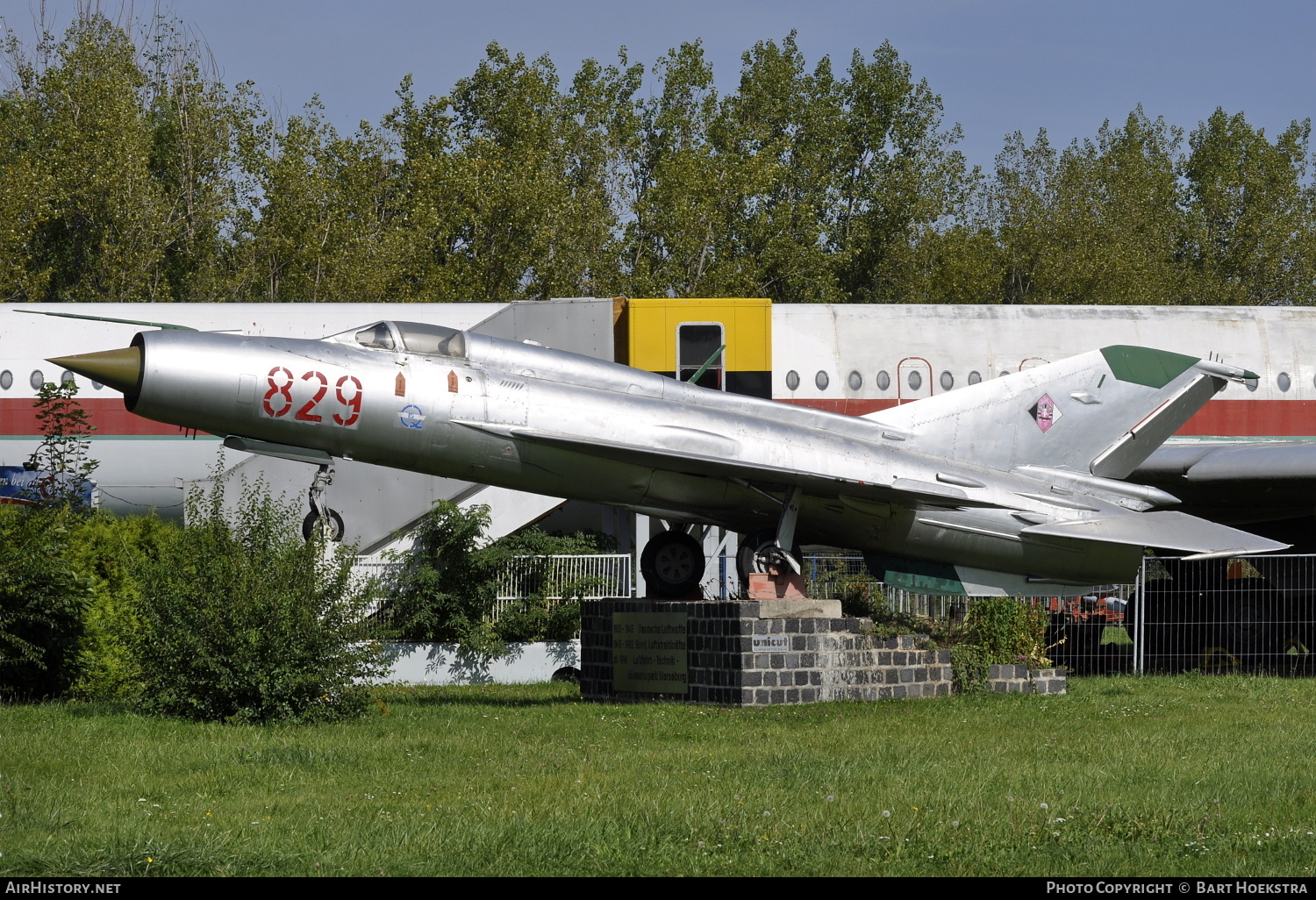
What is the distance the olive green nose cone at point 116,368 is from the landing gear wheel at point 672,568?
221 inches

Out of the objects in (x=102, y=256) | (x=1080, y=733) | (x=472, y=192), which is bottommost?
(x=1080, y=733)

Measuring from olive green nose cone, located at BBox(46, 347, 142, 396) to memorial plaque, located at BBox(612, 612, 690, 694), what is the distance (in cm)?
553

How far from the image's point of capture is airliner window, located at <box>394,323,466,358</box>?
13539mm

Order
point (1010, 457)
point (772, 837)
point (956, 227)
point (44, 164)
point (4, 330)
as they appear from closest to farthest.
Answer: point (772, 837) < point (1010, 457) < point (4, 330) < point (44, 164) < point (956, 227)

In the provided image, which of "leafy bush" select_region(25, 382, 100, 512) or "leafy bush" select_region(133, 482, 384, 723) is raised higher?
"leafy bush" select_region(25, 382, 100, 512)

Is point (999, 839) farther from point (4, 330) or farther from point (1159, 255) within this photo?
point (1159, 255)

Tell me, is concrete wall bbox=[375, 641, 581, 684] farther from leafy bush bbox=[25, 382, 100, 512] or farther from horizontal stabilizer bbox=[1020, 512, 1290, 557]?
horizontal stabilizer bbox=[1020, 512, 1290, 557]

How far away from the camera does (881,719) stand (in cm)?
1294

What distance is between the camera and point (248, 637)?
12.1m

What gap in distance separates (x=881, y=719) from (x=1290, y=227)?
164 ft

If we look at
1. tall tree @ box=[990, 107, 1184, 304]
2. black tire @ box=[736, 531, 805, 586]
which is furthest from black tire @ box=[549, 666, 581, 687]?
tall tree @ box=[990, 107, 1184, 304]

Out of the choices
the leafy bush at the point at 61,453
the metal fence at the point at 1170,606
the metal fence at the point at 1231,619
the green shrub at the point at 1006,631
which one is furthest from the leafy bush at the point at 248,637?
the metal fence at the point at 1231,619

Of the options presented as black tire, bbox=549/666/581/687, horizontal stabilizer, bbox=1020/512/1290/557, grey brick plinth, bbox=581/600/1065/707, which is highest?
horizontal stabilizer, bbox=1020/512/1290/557
